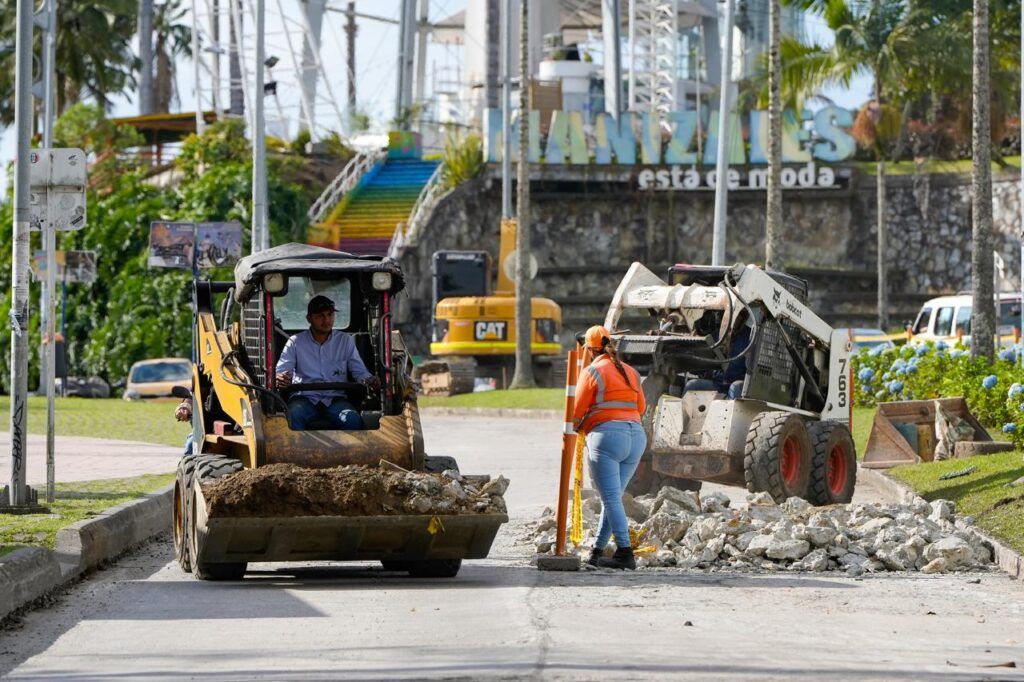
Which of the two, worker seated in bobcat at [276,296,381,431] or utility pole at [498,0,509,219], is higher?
utility pole at [498,0,509,219]

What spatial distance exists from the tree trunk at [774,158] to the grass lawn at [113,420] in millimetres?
10721

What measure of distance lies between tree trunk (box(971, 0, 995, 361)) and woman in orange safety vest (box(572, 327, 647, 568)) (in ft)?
46.1

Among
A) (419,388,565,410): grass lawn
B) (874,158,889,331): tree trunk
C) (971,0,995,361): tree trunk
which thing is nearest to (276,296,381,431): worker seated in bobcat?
(971,0,995,361): tree trunk

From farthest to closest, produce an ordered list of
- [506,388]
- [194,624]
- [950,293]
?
[950,293] < [506,388] < [194,624]

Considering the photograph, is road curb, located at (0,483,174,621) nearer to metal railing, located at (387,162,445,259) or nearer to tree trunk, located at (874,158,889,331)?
metal railing, located at (387,162,445,259)

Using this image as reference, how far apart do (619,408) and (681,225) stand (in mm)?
48419

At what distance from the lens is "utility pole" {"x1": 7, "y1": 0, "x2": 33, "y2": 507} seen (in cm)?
1593

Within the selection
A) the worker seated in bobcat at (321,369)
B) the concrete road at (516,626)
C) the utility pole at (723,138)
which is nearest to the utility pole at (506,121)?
the utility pole at (723,138)

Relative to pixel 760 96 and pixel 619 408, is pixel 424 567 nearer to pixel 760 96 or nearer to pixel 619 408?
pixel 619 408

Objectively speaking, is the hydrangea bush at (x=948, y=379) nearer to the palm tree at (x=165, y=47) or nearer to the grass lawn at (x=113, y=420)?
the grass lawn at (x=113, y=420)

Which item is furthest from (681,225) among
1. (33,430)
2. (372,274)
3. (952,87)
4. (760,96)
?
(372,274)

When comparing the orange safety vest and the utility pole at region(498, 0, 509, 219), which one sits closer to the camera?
the orange safety vest

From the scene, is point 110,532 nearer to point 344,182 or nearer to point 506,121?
point 506,121

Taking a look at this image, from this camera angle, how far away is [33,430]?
3144 cm
